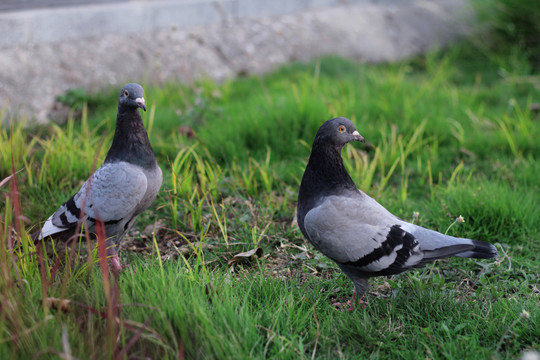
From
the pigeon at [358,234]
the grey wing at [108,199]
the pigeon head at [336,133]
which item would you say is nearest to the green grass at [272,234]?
the grey wing at [108,199]

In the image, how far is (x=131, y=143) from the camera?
2.79m

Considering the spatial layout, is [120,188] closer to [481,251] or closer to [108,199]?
[108,199]

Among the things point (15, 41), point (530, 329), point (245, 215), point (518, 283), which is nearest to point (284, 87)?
point (245, 215)

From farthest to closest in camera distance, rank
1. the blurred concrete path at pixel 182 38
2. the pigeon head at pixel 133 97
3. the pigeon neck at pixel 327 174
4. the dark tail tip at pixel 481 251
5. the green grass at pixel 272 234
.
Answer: the blurred concrete path at pixel 182 38 → the pigeon head at pixel 133 97 → the pigeon neck at pixel 327 174 → the dark tail tip at pixel 481 251 → the green grass at pixel 272 234

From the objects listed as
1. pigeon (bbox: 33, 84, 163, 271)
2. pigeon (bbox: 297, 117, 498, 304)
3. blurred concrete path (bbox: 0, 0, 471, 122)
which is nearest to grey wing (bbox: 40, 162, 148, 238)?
pigeon (bbox: 33, 84, 163, 271)

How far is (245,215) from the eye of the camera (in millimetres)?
3211

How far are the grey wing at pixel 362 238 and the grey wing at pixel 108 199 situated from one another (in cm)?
96

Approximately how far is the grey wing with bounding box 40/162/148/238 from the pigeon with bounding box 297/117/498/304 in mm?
907

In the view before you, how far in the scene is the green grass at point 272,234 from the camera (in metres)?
2.05

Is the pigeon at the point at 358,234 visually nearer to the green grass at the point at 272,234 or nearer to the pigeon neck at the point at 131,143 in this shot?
the green grass at the point at 272,234

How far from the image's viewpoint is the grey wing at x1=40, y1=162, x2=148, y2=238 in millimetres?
2645

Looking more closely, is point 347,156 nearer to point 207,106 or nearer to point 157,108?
point 207,106

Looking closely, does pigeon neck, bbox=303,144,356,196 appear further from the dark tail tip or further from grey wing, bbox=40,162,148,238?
grey wing, bbox=40,162,148,238

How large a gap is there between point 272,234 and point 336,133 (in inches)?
35.8
